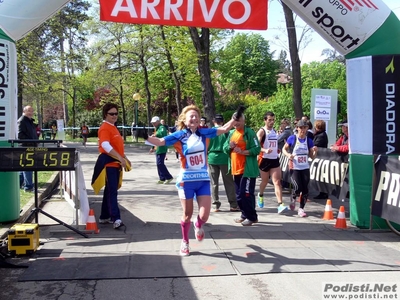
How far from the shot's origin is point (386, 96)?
7844 mm

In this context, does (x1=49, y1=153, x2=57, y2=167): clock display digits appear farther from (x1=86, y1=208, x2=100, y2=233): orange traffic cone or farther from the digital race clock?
(x1=86, y1=208, x2=100, y2=233): orange traffic cone

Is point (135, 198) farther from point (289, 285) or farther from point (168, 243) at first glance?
point (289, 285)

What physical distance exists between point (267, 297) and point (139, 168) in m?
13.8

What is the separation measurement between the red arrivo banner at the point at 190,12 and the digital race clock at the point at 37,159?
237cm

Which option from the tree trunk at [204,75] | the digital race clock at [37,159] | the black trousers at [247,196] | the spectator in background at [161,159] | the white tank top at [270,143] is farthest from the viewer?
the tree trunk at [204,75]

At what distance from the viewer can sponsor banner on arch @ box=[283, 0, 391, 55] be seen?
7777mm

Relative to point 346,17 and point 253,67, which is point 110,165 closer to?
point 346,17

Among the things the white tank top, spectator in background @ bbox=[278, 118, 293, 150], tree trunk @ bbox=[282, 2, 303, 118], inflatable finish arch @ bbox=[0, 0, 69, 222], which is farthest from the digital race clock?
tree trunk @ bbox=[282, 2, 303, 118]

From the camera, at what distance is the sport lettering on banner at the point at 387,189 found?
23.9ft

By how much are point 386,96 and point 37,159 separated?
5632 millimetres

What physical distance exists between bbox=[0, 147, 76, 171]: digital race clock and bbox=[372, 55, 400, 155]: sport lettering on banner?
4.94 metres

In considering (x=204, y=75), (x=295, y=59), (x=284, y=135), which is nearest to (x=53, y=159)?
(x=284, y=135)

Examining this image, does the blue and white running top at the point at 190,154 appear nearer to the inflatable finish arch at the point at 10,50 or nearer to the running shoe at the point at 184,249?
the running shoe at the point at 184,249

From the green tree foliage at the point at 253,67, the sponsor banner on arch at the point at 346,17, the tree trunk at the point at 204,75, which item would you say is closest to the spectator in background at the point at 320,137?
the sponsor banner on arch at the point at 346,17
